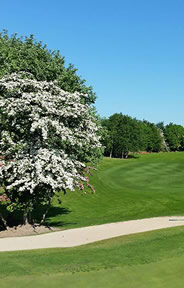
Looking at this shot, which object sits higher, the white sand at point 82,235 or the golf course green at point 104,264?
the golf course green at point 104,264

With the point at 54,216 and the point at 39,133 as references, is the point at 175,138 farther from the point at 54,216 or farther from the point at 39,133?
the point at 39,133

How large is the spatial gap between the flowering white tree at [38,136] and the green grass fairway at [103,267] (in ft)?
14.1

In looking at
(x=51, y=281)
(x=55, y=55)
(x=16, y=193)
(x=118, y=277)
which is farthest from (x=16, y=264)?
(x=55, y=55)

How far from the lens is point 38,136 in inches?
652

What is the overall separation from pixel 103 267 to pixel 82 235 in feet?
24.6

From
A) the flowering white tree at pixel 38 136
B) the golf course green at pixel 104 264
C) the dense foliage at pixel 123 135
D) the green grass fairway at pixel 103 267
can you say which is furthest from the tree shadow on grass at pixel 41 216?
the dense foliage at pixel 123 135

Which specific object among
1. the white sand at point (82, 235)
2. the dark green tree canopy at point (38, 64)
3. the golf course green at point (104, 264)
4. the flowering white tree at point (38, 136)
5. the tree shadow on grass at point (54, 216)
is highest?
the dark green tree canopy at point (38, 64)

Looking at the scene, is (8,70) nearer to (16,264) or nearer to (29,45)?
(29,45)

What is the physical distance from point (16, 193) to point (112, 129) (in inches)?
3387

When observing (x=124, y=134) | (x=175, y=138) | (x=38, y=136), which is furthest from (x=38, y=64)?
(x=175, y=138)

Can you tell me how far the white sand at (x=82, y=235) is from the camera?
14.7m

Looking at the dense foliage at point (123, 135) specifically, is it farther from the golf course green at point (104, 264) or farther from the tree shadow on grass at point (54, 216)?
the golf course green at point (104, 264)

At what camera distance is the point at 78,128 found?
1714 cm

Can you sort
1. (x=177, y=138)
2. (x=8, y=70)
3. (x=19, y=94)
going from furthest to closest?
(x=177, y=138), (x=8, y=70), (x=19, y=94)
